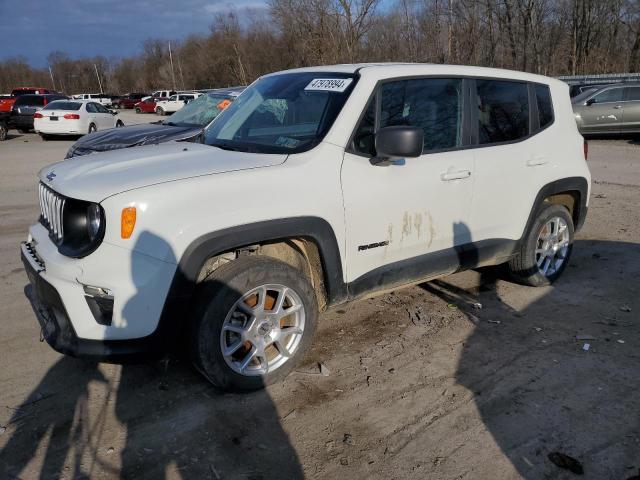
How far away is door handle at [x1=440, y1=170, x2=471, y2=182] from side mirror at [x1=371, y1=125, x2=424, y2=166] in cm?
58

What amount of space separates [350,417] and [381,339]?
1.02m

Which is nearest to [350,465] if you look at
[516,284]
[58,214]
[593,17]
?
[58,214]

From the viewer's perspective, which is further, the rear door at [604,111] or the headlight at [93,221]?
the rear door at [604,111]

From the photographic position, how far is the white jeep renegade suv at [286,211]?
278cm

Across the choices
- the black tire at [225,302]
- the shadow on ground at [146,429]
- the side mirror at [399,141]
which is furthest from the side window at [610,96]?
the shadow on ground at [146,429]

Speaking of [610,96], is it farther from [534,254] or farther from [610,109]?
[534,254]

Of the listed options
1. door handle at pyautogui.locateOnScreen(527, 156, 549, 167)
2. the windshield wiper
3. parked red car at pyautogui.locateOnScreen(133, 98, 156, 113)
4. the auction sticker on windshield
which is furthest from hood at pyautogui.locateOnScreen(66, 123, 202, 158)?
parked red car at pyautogui.locateOnScreen(133, 98, 156, 113)

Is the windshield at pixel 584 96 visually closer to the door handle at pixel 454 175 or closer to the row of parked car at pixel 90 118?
the row of parked car at pixel 90 118

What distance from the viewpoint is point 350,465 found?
2.67 metres

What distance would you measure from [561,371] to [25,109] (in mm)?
26703

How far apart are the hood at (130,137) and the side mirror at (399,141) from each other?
5.19 meters

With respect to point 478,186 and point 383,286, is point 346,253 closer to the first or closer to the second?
point 383,286

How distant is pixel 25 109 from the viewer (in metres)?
24.4

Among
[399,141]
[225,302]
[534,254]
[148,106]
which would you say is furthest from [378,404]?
[148,106]
